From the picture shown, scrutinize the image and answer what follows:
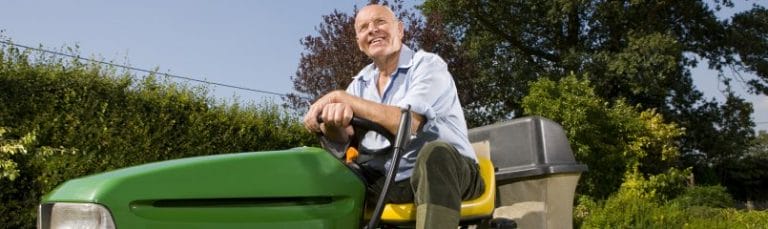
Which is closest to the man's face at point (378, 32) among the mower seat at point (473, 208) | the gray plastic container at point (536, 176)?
the mower seat at point (473, 208)

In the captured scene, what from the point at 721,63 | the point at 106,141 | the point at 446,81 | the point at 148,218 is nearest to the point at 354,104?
the point at 446,81

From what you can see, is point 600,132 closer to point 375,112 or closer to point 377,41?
point 377,41

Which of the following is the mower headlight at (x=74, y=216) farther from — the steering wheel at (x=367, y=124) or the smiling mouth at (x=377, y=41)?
the smiling mouth at (x=377, y=41)

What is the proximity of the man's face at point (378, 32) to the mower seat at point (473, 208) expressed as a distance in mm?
563

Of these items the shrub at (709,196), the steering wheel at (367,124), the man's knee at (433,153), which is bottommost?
the shrub at (709,196)

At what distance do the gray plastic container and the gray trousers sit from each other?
34.3 inches

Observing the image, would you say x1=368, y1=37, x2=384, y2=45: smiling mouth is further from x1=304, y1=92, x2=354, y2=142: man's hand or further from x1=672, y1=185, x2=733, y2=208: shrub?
x1=672, y1=185, x2=733, y2=208: shrub

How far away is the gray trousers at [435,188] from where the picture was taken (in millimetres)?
Answer: 2166

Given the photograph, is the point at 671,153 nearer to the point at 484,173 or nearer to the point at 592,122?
→ the point at 592,122

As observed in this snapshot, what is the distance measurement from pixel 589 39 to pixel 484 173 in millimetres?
19366

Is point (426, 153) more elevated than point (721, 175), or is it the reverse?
point (426, 153)

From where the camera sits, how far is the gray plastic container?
10.5 feet

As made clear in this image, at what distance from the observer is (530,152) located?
337 cm

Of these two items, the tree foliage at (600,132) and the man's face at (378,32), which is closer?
the man's face at (378,32)
